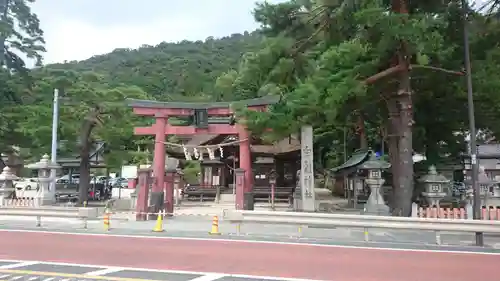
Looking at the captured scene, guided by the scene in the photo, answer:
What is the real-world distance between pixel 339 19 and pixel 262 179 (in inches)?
827

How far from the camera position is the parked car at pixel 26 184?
24173mm

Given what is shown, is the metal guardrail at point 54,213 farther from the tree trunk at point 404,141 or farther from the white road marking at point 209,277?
the tree trunk at point 404,141

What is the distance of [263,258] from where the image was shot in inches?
342

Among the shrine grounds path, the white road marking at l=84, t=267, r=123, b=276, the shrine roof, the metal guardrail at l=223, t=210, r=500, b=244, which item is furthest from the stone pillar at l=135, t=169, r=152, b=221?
the white road marking at l=84, t=267, r=123, b=276

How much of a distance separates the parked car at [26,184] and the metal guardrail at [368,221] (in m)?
17.0

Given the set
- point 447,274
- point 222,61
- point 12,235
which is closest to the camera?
point 447,274

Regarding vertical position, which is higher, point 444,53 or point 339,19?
point 339,19

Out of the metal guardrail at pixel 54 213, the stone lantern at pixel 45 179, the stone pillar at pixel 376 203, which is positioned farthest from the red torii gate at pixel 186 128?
the stone lantern at pixel 45 179

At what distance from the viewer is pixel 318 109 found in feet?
48.9

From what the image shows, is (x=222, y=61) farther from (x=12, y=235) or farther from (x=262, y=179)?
(x=12, y=235)

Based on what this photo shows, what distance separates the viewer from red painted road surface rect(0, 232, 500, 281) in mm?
7395

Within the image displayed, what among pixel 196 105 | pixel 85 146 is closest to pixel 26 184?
pixel 85 146

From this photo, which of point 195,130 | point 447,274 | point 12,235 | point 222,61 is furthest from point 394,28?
point 222,61

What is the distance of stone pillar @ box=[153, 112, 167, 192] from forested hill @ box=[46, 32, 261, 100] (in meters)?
41.0
